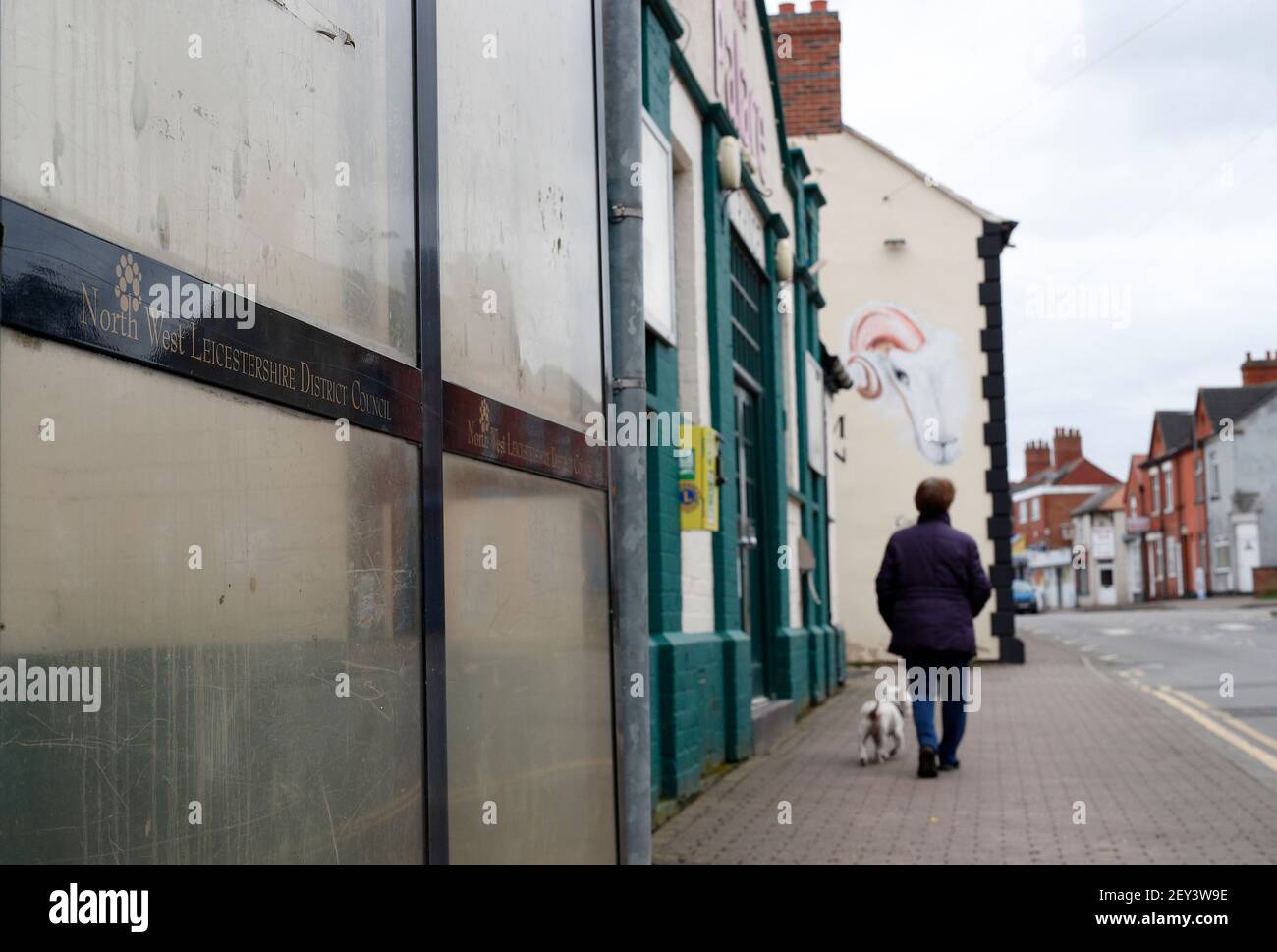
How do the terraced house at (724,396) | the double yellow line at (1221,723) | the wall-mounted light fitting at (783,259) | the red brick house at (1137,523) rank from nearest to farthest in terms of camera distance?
the terraced house at (724,396)
the double yellow line at (1221,723)
the wall-mounted light fitting at (783,259)
the red brick house at (1137,523)

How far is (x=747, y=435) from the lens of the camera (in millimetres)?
13258

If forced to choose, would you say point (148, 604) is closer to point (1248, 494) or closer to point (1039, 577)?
point (1248, 494)

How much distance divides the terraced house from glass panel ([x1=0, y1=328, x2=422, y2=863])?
396 cm

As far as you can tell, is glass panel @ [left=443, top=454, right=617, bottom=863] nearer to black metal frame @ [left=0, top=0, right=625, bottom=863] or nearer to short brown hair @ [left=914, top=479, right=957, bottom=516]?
black metal frame @ [left=0, top=0, right=625, bottom=863]

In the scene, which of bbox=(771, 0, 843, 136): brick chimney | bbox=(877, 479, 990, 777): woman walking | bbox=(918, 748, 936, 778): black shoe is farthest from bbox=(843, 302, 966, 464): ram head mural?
bbox=(918, 748, 936, 778): black shoe

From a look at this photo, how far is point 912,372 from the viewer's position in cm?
2388

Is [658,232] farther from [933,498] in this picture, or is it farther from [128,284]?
[128,284]

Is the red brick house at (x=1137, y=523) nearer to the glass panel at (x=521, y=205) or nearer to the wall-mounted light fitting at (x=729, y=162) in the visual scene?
the wall-mounted light fitting at (x=729, y=162)

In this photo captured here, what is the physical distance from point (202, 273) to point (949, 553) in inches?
296

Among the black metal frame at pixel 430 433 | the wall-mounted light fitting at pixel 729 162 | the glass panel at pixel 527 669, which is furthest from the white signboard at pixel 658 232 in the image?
the black metal frame at pixel 430 433

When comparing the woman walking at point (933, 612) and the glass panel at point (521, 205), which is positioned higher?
the glass panel at point (521, 205)

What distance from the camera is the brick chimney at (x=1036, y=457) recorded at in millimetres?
108312

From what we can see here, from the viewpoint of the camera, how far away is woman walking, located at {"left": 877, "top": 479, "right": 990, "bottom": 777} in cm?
948
